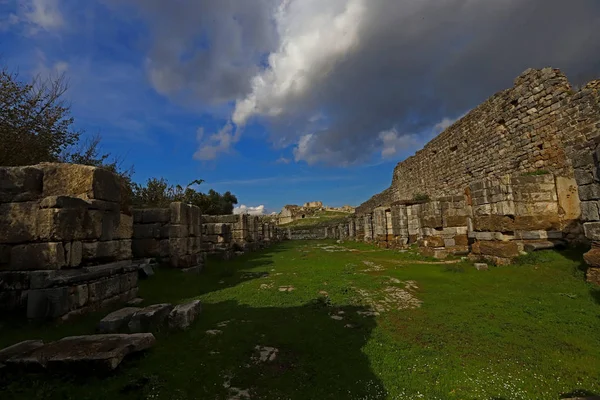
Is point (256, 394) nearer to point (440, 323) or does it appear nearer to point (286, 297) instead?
point (440, 323)

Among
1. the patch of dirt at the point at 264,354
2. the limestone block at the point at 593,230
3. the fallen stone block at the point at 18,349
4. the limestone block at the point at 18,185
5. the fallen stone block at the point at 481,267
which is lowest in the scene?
the patch of dirt at the point at 264,354

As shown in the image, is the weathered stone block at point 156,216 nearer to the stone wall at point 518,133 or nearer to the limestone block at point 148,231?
the limestone block at point 148,231

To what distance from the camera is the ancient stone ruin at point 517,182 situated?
28.5ft

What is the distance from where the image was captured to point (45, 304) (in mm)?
4867

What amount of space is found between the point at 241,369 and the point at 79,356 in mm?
1700

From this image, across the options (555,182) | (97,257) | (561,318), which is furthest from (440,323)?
(555,182)

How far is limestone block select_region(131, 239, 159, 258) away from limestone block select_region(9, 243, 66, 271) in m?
4.95

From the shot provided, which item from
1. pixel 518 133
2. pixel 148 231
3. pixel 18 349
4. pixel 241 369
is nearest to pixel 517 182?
pixel 518 133

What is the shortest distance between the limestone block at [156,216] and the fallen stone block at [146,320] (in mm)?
6019

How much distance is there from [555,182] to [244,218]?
48.5ft

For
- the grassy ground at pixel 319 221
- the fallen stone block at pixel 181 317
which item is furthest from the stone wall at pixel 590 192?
the grassy ground at pixel 319 221

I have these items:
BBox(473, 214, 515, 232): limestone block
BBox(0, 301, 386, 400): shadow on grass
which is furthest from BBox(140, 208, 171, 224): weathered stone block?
BBox(473, 214, 515, 232): limestone block

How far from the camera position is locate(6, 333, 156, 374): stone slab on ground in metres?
3.28

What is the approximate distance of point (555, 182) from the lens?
368 inches
